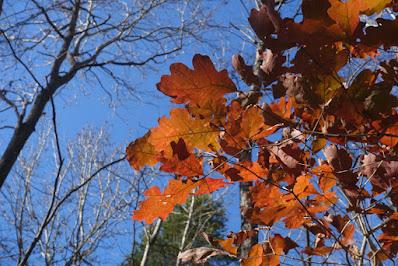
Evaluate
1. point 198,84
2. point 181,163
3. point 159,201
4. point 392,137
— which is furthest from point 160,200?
point 392,137

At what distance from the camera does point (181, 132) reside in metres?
0.70

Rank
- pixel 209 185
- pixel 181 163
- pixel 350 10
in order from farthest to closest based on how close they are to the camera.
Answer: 1. pixel 209 185
2. pixel 181 163
3. pixel 350 10

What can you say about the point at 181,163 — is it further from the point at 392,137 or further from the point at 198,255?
the point at 392,137

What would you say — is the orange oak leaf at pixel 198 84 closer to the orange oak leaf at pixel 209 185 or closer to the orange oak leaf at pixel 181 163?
the orange oak leaf at pixel 181 163

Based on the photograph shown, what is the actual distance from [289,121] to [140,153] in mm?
274

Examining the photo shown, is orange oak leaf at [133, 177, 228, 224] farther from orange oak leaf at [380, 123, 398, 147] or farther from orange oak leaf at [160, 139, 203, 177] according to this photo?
orange oak leaf at [380, 123, 398, 147]

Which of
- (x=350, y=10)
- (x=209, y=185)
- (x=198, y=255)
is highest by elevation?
(x=350, y=10)

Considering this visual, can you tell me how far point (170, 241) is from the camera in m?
14.2

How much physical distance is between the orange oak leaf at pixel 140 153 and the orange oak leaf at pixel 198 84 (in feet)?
0.42

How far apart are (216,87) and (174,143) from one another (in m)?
0.11

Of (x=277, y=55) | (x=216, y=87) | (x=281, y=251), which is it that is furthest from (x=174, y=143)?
(x=281, y=251)

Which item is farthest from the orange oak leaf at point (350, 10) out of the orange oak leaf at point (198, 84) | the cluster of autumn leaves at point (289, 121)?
the orange oak leaf at point (198, 84)

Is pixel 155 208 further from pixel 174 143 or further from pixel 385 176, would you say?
pixel 385 176

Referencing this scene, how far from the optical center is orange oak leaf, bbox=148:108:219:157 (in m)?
0.68
